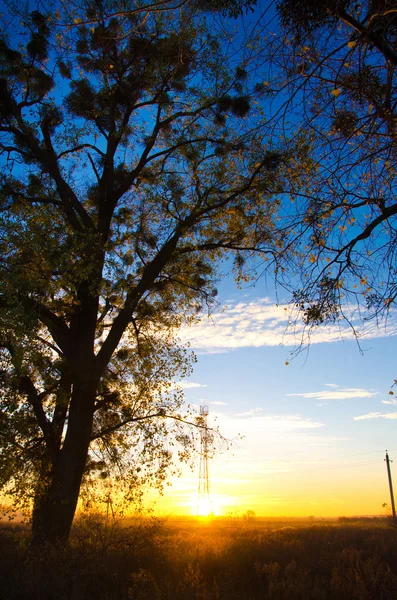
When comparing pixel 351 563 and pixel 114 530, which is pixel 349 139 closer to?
pixel 114 530

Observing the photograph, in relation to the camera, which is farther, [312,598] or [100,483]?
[100,483]

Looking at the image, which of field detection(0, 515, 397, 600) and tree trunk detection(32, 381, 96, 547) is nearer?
field detection(0, 515, 397, 600)

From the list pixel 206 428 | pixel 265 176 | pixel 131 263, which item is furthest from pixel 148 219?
pixel 206 428

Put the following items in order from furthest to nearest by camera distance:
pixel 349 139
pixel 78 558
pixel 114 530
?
1. pixel 114 530
2. pixel 78 558
3. pixel 349 139

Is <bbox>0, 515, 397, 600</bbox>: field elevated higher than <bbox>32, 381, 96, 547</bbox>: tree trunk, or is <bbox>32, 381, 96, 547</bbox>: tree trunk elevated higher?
<bbox>32, 381, 96, 547</bbox>: tree trunk

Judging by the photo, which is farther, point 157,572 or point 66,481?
point 66,481

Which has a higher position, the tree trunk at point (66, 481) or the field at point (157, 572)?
the tree trunk at point (66, 481)

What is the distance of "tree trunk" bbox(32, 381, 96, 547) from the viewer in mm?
11102

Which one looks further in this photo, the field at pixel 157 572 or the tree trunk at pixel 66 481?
the tree trunk at pixel 66 481

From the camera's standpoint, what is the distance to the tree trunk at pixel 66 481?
11102 mm

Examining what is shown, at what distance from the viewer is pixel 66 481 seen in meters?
11.6

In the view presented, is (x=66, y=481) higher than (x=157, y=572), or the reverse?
(x=66, y=481)

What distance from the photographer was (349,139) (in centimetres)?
636

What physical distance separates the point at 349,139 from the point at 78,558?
28.7ft
